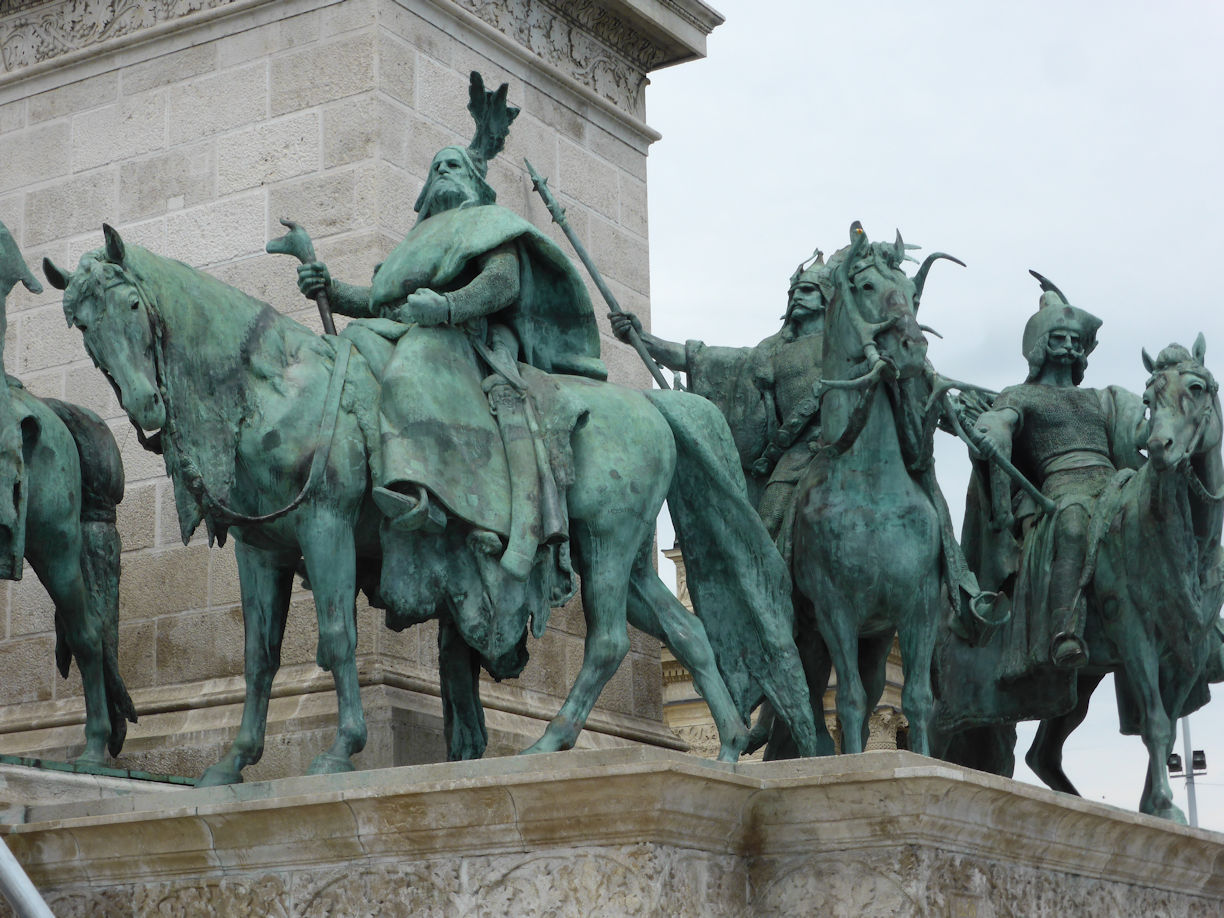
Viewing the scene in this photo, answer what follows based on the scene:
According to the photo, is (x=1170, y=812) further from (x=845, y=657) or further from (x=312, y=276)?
(x=312, y=276)

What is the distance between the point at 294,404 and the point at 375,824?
200 cm

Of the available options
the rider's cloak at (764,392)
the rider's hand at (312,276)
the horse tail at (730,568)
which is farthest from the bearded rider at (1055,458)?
the rider's hand at (312,276)

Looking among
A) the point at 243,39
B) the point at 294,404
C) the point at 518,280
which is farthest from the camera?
the point at 243,39

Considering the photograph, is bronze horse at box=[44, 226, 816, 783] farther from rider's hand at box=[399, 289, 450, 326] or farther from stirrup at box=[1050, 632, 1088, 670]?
stirrup at box=[1050, 632, 1088, 670]

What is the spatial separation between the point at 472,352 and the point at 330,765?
2.03m

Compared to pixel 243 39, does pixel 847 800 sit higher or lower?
lower

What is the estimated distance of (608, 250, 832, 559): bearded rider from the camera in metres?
11.6

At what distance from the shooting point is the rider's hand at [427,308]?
9.22 m

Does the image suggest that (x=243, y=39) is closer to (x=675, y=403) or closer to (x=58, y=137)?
(x=58, y=137)

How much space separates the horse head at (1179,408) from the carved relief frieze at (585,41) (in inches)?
192

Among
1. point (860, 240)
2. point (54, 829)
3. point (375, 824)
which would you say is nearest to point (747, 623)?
point (860, 240)

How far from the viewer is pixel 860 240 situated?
10297mm

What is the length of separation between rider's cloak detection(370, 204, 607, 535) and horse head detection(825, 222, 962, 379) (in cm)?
123

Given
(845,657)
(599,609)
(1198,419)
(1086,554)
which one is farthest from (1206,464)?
(599,609)
